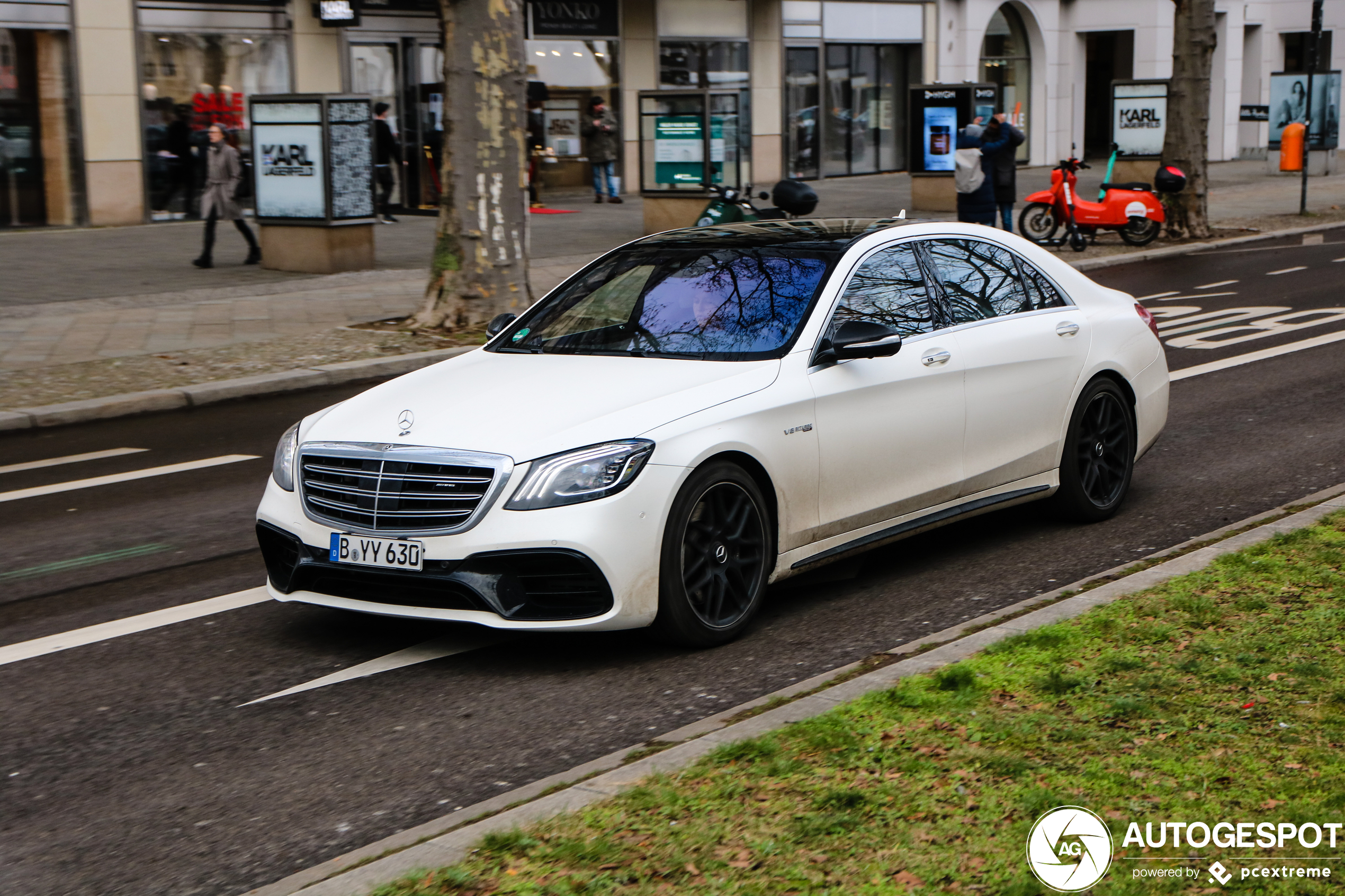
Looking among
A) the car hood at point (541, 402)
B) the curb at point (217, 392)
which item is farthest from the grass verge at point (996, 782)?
the curb at point (217, 392)

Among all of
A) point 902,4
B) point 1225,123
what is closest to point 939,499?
point 902,4

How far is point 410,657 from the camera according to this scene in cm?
586

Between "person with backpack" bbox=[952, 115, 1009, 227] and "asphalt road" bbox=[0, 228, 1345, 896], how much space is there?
424 inches

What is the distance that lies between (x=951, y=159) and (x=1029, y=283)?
20065 mm

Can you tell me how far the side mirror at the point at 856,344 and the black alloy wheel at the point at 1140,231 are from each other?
57.4 feet

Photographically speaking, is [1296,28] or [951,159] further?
[1296,28]

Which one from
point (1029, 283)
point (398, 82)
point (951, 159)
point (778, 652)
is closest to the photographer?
point (778, 652)

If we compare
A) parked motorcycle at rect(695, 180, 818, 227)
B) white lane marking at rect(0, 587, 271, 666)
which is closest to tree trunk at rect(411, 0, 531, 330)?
parked motorcycle at rect(695, 180, 818, 227)

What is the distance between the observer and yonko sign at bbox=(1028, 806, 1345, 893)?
3496 mm

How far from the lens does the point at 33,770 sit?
4824 millimetres

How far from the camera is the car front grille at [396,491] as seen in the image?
5.47 meters

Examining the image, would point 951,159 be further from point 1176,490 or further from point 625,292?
point 625,292

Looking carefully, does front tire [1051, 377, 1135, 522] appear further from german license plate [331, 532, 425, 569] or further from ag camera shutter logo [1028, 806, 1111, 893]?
ag camera shutter logo [1028, 806, 1111, 893]

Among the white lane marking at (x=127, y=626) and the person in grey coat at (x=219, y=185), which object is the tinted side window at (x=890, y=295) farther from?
the person in grey coat at (x=219, y=185)
